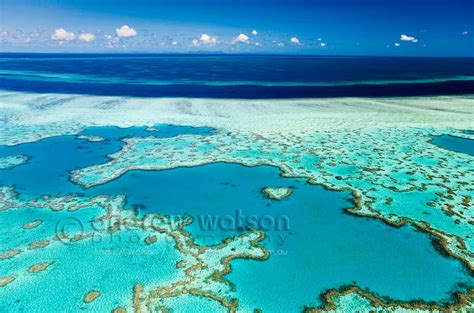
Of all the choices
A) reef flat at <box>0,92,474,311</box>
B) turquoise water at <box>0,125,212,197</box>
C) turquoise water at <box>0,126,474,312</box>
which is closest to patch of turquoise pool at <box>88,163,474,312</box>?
turquoise water at <box>0,126,474,312</box>

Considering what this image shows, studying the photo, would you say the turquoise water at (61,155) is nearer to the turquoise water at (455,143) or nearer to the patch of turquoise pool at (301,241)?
the patch of turquoise pool at (301,241)

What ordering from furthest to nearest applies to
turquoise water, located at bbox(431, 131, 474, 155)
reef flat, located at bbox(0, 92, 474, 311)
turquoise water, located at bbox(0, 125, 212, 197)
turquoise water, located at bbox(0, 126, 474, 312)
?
turquoise water, located at bbox(431, 131, 474, 155) < turquoise water, located at bbox(0, 125, 212, 197) < reef flat, located at bbox(0, 92, 474, 311) < turquoise water, located at bbox(0, 126, 474, 312)

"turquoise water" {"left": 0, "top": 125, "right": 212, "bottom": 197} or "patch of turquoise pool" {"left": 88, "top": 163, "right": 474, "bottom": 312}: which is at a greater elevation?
"patch of turquoise pool" {"left": 88, "top": 163, "right": 474, "bottom": 312}

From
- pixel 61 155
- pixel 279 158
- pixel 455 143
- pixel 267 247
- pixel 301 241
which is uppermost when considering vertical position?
pixel 455 143

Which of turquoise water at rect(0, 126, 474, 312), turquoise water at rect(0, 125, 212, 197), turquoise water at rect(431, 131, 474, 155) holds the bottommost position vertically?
turquoise water at rect(0, 125, 212, 197)

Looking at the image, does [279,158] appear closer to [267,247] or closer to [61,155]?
[267,247]

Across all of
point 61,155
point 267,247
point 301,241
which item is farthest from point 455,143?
point 61,155

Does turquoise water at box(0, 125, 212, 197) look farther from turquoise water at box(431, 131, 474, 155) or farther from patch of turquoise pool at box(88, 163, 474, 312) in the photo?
turquoise water at box(431, 131, 474, 155)

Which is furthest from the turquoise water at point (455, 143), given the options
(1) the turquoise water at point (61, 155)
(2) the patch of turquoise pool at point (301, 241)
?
(1) the turquoise water at point (61, 155)
